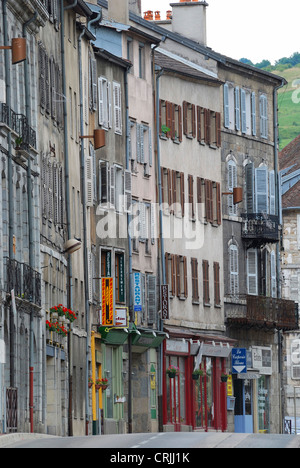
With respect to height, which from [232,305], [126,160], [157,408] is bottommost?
[157,408]

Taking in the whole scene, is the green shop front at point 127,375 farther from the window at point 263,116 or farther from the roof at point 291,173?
the roof at point 291,173

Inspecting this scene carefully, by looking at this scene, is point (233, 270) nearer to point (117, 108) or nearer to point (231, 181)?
point (231, 181)

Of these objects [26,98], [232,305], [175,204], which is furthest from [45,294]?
[232,305]

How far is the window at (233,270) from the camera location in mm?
68938

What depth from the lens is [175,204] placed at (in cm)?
6359

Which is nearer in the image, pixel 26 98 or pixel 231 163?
pixel 26 98

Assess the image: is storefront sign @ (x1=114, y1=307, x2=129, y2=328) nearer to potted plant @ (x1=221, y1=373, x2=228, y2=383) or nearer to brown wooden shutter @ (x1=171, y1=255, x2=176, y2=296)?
brown wooden shutter @ (x1=171, y1=255, x2=176, y2=296)

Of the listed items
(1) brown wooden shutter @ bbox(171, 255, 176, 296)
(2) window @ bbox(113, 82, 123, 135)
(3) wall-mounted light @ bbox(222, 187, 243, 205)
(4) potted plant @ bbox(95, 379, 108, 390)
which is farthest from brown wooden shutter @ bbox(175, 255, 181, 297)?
(4) potted plant @ bbox(95, 379, 108, 390)

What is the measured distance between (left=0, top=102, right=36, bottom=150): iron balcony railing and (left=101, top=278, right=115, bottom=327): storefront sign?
10.9 m

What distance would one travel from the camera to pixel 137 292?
2288 inches

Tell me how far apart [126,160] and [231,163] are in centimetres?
1149

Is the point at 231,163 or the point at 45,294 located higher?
the point at 231,163

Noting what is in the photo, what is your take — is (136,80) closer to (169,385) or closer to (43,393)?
(169,385)

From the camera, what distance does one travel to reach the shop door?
6184 centimetres
